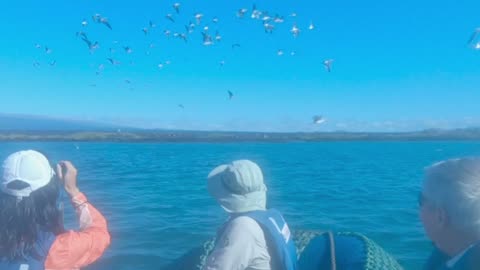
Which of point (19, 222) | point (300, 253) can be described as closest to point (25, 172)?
point (19, 222)

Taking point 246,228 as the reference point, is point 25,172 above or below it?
above

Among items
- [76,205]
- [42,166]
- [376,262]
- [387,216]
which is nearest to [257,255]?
[376,262]

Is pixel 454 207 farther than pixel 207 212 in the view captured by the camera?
No

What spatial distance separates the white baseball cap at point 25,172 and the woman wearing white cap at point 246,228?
1.13m

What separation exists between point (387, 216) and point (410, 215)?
27.5 inches

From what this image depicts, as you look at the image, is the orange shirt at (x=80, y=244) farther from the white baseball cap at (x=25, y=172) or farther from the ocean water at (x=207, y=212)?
the ocean water at (x=207, y=212)

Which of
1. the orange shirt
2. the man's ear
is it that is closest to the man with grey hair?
the man's ear

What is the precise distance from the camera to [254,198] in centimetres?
373

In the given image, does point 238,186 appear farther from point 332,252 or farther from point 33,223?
point 33,223

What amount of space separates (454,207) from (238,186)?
1.52m

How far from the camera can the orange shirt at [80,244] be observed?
3.19m

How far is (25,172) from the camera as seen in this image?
3.11 metres

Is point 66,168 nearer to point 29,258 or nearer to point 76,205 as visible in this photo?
point 76,205

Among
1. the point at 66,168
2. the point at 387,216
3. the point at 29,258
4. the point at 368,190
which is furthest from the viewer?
the point at 368,190
